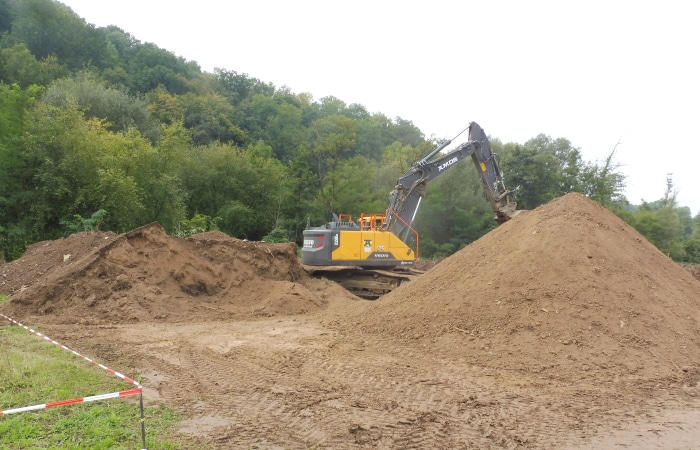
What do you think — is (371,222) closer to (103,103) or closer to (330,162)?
(330,162)

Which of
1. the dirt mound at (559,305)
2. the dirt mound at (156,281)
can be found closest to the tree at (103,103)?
the dirt mound at (156,281)

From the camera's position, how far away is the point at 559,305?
8.24m

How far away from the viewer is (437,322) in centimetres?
898

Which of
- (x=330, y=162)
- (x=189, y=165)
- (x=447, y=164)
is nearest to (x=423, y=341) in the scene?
(x=447, y=164)

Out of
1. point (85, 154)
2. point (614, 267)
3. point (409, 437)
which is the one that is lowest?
point (409, 437)

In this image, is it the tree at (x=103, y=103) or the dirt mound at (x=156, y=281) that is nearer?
the dirt mound at (x=156, y=281)

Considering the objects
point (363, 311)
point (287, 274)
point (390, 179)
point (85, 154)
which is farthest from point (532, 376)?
point (390, 179)

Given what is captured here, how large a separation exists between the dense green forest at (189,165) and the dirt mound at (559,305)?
8.66 meters

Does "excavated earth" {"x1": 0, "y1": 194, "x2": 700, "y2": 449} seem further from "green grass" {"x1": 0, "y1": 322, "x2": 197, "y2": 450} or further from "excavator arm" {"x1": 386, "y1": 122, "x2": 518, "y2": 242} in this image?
"excavator arm" {"x1": 386, "y1": 122, "x2": 518, "y2": 242}

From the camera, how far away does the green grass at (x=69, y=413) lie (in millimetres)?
4488

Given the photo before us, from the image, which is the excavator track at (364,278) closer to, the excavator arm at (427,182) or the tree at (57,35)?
the excavator arm at (427,182)

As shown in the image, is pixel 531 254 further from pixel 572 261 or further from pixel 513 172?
pixel 513 172

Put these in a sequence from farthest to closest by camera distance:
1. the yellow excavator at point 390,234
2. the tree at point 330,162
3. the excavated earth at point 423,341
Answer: the tree at point 330,162, the yellow excavator at point 390,234, the excavated earth at point 423,341

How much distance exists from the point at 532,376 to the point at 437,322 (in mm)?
2225
